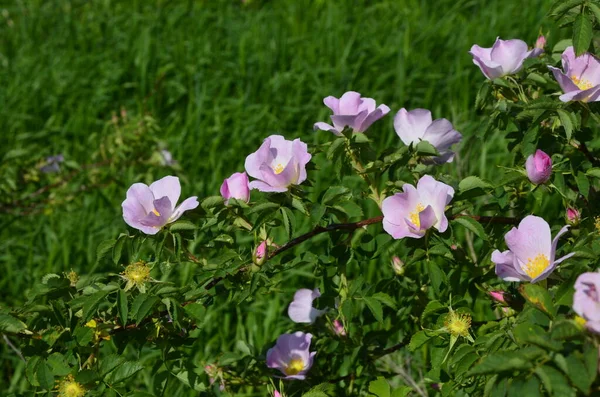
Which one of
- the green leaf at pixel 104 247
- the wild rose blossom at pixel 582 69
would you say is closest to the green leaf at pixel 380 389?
the green leaf at pixel 104 247

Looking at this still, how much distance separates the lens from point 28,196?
9.95 ft

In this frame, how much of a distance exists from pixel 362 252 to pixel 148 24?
2712 mm

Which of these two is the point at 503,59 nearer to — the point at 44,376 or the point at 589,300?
the point at 589,300

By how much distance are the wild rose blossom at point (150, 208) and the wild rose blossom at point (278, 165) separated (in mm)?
124

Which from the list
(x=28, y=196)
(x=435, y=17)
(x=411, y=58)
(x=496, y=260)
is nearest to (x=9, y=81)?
(x=28, y=196)

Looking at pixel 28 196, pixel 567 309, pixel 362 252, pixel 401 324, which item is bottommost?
pixel 28 196

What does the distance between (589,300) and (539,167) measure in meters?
0.47

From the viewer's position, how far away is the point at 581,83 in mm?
1531

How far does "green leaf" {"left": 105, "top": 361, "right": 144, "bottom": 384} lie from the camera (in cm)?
141

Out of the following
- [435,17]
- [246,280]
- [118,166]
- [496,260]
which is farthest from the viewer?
[435,17]

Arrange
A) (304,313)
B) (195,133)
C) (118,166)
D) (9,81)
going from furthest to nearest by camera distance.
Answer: (9,81) < (195,133) < (118,166) < (304,313)

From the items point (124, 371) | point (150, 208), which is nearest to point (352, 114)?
point (150, 208)

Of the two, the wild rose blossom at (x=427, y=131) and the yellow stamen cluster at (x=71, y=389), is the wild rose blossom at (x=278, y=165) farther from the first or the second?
the yellow stamen cluster at (x=71, y=389)

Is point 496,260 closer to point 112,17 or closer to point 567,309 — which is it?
point 567,309
